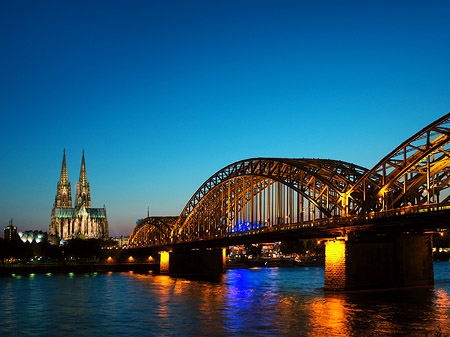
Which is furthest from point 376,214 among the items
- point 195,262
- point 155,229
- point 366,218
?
point 155,229

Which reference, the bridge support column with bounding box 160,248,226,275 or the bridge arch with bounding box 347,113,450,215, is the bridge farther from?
the bridge support column with bounding box 160,248,226,275

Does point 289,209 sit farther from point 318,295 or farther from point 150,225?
point 150,225

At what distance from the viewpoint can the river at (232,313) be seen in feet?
143

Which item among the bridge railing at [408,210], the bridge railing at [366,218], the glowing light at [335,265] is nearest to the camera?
the bridge railing at [408,210]

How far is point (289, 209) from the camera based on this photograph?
90000mm

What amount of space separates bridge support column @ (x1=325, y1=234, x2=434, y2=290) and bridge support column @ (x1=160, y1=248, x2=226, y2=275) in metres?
58.9

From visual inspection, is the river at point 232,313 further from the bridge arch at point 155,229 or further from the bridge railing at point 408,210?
the bridge arch at point 155,229

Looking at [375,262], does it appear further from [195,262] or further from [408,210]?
[195,262]

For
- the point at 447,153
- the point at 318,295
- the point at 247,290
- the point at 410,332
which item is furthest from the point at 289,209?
the point at 410,332

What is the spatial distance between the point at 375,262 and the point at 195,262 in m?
66.1

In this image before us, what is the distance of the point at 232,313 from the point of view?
175ft

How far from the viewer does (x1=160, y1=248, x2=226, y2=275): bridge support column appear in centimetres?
12450

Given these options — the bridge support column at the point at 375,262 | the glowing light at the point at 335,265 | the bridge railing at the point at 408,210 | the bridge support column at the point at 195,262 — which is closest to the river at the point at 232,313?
the glowing light at the point at 335,265

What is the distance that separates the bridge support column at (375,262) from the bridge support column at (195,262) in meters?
58.9
